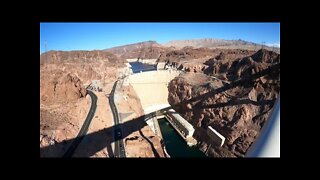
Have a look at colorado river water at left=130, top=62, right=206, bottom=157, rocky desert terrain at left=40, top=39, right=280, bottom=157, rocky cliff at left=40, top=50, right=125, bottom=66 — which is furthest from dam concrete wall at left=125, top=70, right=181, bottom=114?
colorado river water at left=130, top=62, right=206, bottom=157

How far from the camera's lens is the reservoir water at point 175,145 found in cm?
1104

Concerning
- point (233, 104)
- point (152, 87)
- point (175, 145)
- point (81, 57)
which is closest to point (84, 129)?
point (175, 145)

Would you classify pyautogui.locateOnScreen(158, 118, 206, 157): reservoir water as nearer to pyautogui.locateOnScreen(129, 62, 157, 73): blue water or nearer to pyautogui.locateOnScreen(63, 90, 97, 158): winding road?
pyautogui.locateOnScreen(63, 90, 97, 158): winding road

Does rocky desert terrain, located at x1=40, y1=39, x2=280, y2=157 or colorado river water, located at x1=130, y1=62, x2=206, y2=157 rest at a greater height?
rocky desert terrain, located at x1=40, y1=39, x2=280, y2=157

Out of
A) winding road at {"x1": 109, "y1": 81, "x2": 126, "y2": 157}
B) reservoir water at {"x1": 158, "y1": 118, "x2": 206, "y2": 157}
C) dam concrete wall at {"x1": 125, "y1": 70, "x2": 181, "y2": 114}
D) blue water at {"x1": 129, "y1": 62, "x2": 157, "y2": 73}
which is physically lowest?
reservoir water at {"x1": 158, "y1": 118, "x2": 206, "y2": 157}

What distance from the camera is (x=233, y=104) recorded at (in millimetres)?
12016

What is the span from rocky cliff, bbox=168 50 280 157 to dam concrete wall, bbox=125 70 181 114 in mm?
1724

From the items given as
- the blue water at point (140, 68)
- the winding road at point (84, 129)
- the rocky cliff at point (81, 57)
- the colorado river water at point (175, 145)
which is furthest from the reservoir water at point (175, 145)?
the blue water at point (140, 68)

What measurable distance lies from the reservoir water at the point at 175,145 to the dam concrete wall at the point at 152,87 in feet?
9.17

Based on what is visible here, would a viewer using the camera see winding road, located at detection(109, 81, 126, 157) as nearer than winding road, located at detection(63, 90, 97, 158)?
No

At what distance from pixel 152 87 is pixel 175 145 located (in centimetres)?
739

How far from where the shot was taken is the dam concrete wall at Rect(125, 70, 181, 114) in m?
17.5

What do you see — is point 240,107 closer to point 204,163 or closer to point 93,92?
point 93,92
